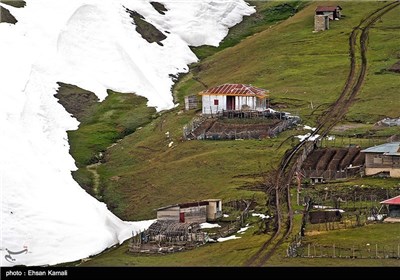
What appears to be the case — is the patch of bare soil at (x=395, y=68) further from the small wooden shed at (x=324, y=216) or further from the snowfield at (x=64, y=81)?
the small wooden shed at (x=324, y=216)

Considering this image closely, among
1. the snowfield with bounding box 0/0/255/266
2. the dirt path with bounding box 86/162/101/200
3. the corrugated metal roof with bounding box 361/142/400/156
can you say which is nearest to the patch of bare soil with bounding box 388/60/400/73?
the snowfield with bounding box 0/0/255/266

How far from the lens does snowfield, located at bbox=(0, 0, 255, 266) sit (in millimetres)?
91562

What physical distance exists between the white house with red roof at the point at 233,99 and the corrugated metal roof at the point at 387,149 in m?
23.0

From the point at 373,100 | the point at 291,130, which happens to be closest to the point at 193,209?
the point at 291,130

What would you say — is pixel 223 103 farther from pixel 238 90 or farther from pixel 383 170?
pixel 383 170

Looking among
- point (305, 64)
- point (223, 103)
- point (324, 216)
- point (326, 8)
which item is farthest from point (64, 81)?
point (324, 216)

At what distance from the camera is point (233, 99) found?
401ft

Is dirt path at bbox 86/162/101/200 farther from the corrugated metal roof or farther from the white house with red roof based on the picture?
the corrugated metal roof

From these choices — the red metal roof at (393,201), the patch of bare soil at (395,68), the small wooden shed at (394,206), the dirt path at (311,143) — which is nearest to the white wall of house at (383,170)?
the dirt path at (311,143)

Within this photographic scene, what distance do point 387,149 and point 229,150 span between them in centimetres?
1532

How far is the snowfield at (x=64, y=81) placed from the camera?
91562mm

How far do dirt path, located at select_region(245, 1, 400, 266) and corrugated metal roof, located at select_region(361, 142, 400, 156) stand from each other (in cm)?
637
